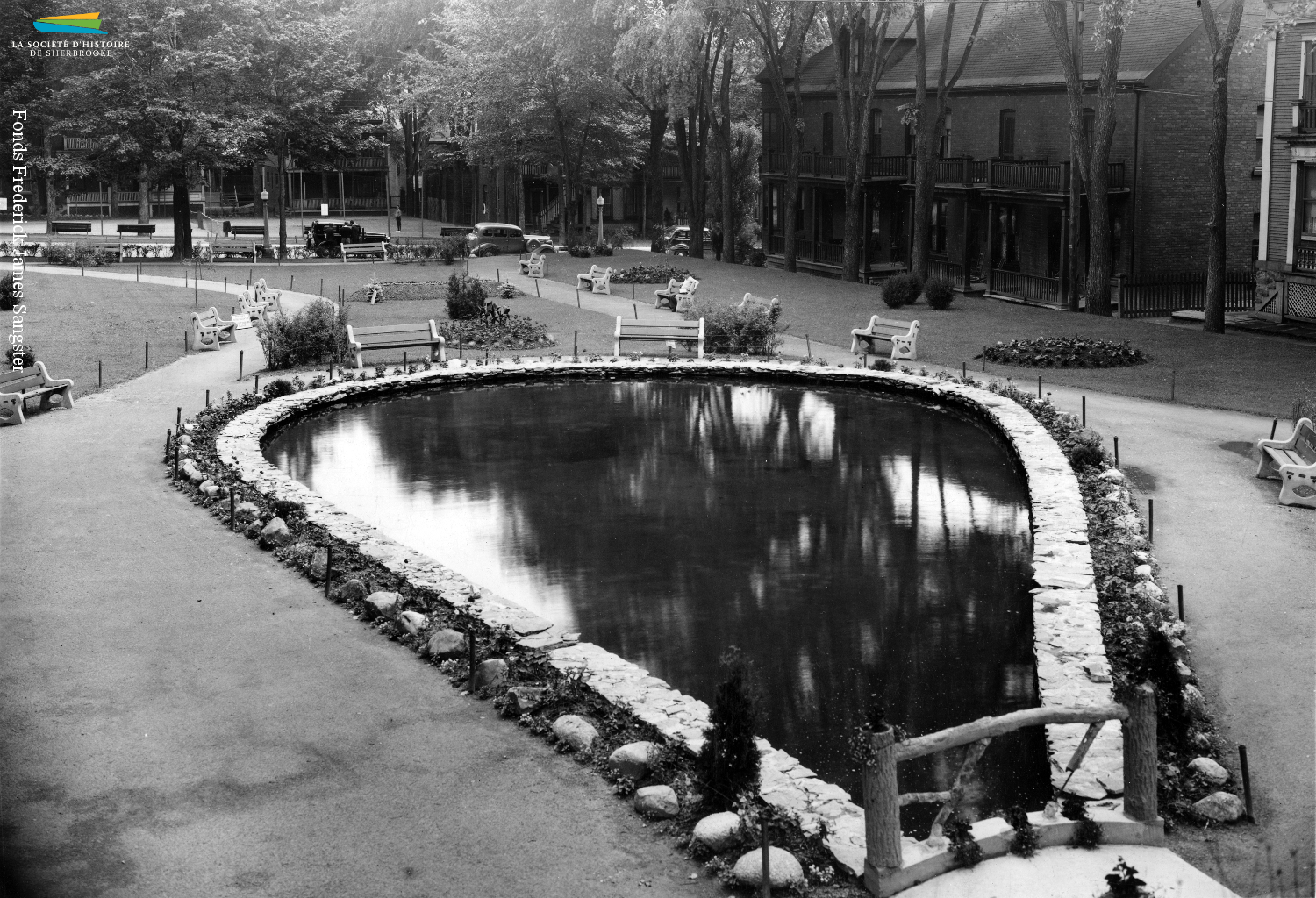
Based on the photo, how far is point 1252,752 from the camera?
9.42m

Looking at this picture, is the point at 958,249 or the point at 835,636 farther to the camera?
the point at 958,249

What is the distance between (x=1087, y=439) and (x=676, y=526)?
5.53m

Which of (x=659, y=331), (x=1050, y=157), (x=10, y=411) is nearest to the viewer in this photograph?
(x=10, y=411)

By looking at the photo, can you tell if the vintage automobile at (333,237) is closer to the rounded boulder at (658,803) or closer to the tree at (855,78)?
the tree at (855,78)

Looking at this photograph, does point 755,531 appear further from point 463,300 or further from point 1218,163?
point 1218,163

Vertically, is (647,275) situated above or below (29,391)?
above

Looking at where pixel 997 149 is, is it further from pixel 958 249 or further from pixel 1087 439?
pixel 1087 439

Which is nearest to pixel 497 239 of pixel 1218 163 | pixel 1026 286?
pixel 1026 286

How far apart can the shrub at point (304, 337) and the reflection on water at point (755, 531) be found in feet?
10.2

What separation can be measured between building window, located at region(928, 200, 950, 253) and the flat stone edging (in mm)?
27015

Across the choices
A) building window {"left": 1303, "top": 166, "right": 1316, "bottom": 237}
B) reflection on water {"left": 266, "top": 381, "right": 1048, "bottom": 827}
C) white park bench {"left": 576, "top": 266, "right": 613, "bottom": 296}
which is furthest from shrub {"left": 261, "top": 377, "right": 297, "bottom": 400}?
building window {"left": 1303, "top": 166, "right": 1316, "bottom": 237}

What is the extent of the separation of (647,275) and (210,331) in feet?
60.3

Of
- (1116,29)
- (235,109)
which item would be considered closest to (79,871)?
(1116,29)

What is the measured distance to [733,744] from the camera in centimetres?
855
